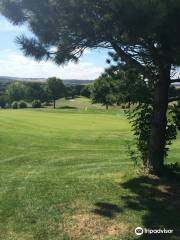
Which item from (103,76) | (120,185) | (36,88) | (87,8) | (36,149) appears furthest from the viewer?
(36,88)

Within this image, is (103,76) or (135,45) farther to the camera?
(103,76)

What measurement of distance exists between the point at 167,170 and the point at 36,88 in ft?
357

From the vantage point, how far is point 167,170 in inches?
492

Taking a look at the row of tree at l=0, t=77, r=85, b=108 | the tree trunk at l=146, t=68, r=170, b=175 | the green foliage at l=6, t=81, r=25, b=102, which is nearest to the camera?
the tree trunk at l=146, t=68, r=170, b=175

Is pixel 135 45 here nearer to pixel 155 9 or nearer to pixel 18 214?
pixel 155 9

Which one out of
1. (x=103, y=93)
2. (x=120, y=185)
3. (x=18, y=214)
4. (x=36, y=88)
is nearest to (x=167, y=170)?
(x=120, y=185)

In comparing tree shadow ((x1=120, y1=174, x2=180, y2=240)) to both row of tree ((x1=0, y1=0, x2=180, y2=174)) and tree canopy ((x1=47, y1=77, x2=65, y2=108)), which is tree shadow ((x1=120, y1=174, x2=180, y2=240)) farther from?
tree canopy ((x1=47, y1=77, x2=65, y2=108))

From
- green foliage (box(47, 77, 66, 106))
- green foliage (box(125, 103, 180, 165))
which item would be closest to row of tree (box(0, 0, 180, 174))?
green foliage (box(125, 103, 180, 165))

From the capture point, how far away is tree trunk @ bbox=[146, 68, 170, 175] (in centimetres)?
1188

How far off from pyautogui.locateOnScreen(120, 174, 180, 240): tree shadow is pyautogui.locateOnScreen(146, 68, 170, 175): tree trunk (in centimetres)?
43

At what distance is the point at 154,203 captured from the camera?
398 inches

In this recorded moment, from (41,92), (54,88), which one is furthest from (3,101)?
(54,88)

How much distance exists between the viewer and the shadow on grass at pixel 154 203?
8.71 metres

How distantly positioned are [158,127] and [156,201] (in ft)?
7.74
